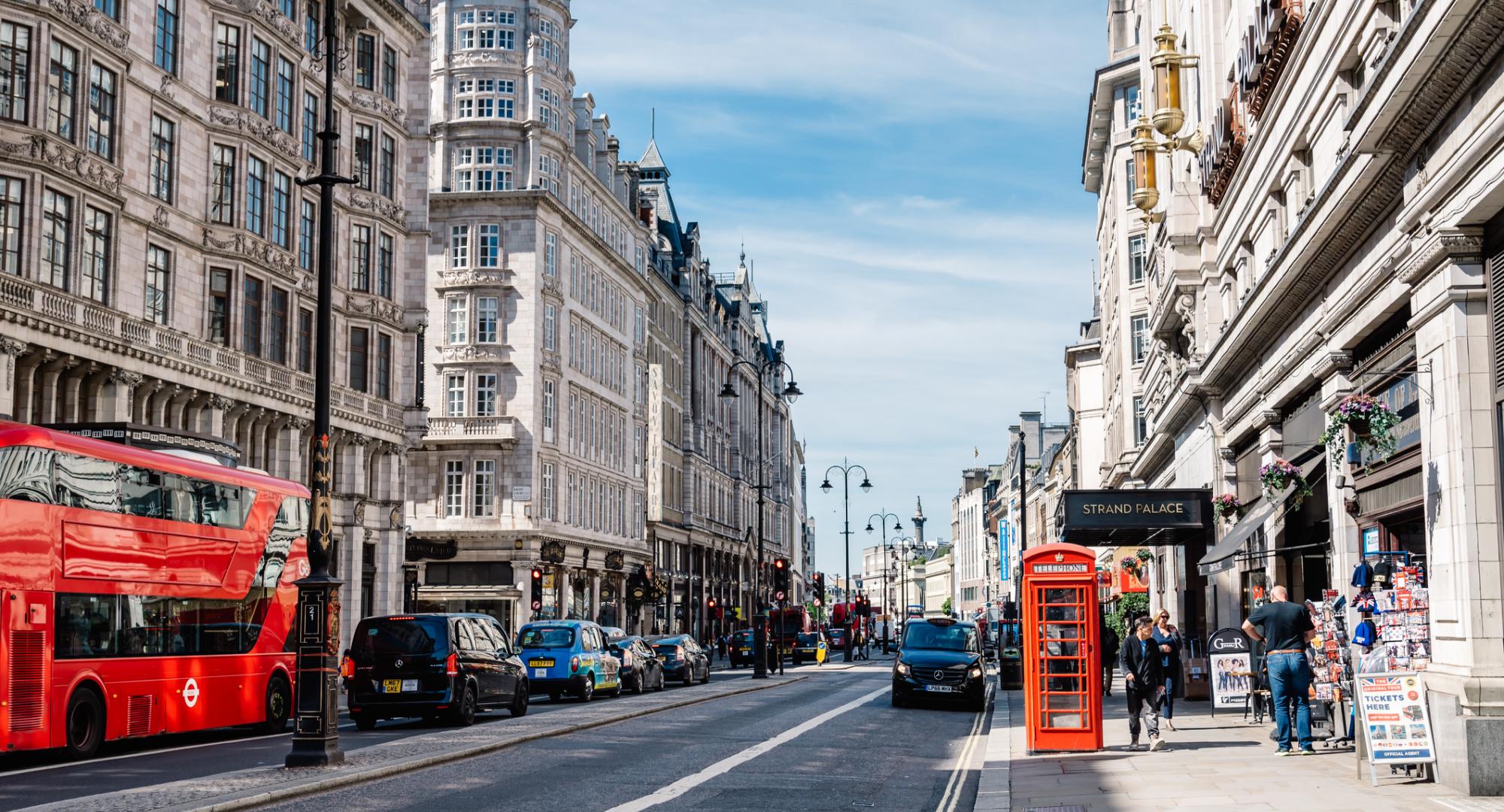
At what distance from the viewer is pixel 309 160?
43.4m

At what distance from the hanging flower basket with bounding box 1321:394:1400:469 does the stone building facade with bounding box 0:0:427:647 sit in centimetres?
1607

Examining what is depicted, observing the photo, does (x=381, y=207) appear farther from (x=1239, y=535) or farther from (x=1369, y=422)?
(x=1369, y=422)

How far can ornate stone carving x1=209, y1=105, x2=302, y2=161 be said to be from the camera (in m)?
38.4

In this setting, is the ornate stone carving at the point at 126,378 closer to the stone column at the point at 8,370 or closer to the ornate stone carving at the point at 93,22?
the stone column at the point at 8,370

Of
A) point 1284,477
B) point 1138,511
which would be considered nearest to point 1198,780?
point 1284,477

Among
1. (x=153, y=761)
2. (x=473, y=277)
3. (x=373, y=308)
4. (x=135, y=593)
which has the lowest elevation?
(x=153, y=761)

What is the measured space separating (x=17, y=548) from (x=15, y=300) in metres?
13.6

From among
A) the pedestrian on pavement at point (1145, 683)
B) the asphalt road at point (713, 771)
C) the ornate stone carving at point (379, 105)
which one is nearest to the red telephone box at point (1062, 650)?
the pedestrian on pavement at point (1145, 683)

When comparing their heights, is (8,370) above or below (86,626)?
above

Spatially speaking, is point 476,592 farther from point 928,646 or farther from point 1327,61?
point 1327,61

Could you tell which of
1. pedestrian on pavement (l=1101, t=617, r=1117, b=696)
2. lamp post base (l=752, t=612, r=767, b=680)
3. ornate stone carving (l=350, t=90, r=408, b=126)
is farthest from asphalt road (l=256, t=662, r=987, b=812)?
ornate stone carving (l=350, t=90, r=408, b=126)

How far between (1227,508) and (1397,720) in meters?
13.5

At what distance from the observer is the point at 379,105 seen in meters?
46.8

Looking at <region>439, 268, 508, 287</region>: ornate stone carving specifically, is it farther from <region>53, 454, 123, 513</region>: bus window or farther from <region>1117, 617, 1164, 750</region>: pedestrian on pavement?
<region>1117, 617, 1164, 750</region>: pedestrian on pavement
